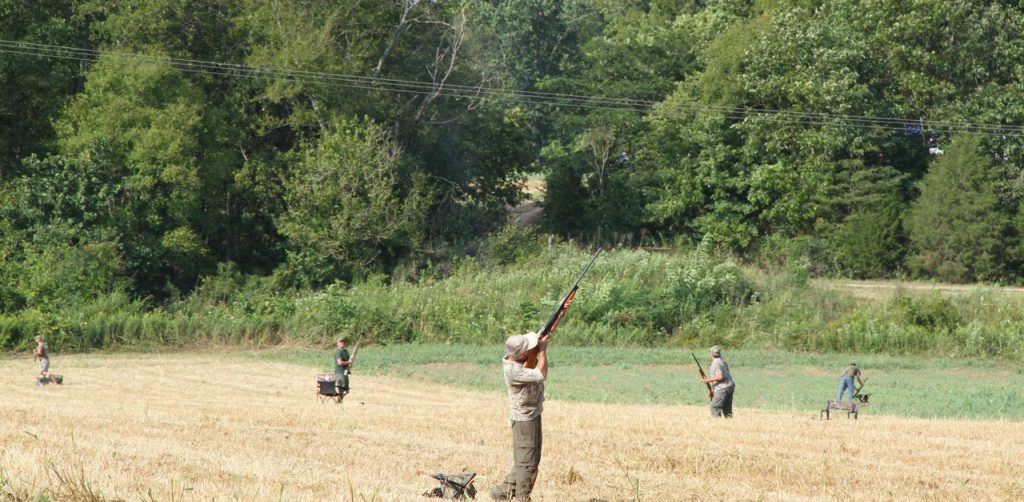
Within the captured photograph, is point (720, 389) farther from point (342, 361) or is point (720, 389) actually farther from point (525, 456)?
point (525, 456)

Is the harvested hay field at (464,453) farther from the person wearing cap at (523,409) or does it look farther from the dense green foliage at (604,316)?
the dense green foliage at (604,316)

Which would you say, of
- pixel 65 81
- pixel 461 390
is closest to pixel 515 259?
pixel 65 81

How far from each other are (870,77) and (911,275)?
10.2m

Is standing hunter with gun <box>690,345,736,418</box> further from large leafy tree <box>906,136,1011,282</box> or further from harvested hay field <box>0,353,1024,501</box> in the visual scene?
large leafy tree <box>906,136,1011,282</box>

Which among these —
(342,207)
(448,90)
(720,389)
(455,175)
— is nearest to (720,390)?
(720,389)

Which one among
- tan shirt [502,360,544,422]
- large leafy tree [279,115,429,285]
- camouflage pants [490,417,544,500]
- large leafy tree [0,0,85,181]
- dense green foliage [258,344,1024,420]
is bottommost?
dense green foliage [258,344,1024,420]

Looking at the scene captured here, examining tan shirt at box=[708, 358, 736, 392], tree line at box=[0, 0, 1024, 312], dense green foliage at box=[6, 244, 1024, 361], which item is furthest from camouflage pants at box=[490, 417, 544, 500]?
tree line at box=[0, 0, 1024, 312]

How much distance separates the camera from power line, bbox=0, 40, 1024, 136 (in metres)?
50.4

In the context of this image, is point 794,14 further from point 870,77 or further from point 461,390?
point 461,390

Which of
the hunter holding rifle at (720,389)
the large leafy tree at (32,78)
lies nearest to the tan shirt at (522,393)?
the hunter holding rifle at (720,389)

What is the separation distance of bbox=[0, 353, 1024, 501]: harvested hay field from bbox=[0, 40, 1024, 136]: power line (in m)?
29.9

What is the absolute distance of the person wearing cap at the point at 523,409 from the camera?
11891 mm

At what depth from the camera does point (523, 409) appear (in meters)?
12.0

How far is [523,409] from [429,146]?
158 ft
